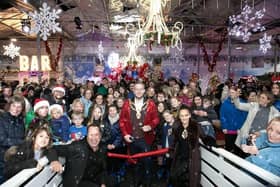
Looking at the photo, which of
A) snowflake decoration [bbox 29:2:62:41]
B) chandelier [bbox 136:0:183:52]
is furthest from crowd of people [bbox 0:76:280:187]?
snowflake decoration [bbox 29:2:62:41]

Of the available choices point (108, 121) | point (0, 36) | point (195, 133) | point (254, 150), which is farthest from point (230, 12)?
point (0, 36)

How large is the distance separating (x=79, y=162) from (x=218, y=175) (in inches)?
56.0

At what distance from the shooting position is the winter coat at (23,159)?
9.34 ft

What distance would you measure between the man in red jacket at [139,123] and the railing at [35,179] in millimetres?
1523

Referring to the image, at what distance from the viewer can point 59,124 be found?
4.46 meters

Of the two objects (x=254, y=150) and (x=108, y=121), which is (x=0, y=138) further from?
(x=254, y=150)

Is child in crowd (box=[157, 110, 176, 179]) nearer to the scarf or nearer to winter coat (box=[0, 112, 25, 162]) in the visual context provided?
the scarf

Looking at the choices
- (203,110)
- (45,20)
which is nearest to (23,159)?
(203,110)

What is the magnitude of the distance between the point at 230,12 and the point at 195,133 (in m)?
7.98

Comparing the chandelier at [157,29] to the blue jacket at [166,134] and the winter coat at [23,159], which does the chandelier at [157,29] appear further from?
the winter coat at [23,159]

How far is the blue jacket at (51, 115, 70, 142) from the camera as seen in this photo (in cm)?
436

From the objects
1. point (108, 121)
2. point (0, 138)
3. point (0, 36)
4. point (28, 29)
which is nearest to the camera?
point (0, 138)

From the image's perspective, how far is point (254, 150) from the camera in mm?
3047

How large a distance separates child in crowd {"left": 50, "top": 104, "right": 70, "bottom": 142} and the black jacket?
0.75 meters
